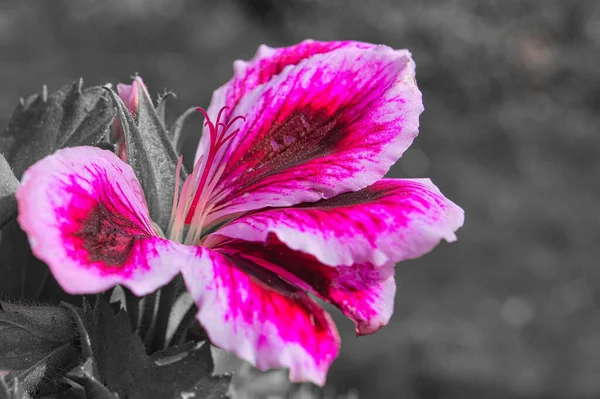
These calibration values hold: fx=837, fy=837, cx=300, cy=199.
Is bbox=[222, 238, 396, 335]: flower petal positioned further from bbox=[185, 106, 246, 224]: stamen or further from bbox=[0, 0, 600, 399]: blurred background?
bbox=[0, 0, 600, 399]: blurred background

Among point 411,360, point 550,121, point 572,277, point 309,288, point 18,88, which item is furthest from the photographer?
point 550,121

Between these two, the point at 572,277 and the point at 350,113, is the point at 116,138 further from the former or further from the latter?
the point at 572,277

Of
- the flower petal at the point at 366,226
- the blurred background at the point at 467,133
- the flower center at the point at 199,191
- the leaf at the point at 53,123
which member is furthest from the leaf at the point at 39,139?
the blurred background at the point at 467,133

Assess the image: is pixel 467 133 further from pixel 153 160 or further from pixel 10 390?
pixel 10 390

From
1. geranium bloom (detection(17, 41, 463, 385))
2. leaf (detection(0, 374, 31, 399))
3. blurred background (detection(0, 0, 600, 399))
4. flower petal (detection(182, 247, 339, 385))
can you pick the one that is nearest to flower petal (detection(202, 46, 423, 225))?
geranium bloom (detection(17, 41, 463, 385))

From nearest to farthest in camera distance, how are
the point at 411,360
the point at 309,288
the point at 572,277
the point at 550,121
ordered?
1. the point at 309,288
2. the point at 411,360
3. the point at 572,277
4. the point at 550,121

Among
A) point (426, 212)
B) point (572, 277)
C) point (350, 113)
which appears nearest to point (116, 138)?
point (350, 113)
